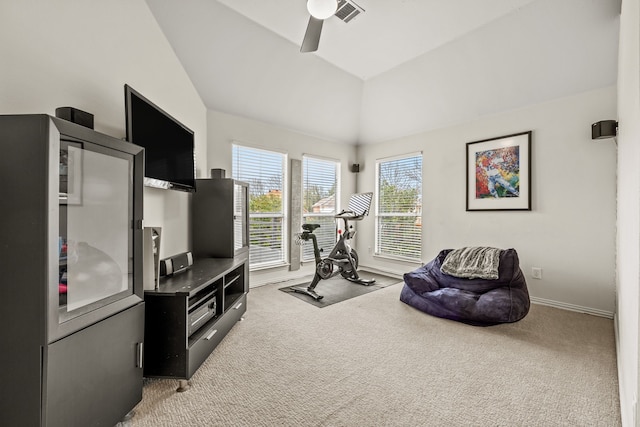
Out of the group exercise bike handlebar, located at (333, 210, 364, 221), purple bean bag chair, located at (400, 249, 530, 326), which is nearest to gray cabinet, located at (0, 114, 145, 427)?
purple bean bag chair, located at (400, 249, 530, 326)

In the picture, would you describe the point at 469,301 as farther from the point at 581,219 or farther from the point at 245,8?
the point at 245,8

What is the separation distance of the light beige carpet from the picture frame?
149cm

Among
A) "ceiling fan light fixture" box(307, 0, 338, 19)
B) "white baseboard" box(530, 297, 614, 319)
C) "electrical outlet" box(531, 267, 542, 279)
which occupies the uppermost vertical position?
"ceiling fan light fixture" box(307, 0, 338, 19)

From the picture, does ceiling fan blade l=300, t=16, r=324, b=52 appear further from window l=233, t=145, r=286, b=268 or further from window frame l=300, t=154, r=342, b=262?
window frame l=300, t=154, r=342, b=262

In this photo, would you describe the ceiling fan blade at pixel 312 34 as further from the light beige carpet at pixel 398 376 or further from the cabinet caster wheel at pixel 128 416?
the cabinet caster wheel at pixel 128 416

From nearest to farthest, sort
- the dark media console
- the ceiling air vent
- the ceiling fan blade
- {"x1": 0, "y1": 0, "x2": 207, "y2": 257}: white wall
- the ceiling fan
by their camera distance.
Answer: {"x1": 0, "y1": 0, "x2": 207, "y2": 257}: white wall
the dark media console
the ceiling fan
the ceiling fan blade
the ceiling air vent

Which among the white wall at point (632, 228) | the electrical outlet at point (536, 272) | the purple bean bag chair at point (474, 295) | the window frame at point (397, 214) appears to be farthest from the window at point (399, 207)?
the white wall at point (632, 228)

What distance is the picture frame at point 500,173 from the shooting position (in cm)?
350

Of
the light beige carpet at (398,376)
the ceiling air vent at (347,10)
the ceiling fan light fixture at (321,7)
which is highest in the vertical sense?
the ceiling air vent at (347,10)

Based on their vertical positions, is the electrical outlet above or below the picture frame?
below

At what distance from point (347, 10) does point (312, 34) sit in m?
0.68

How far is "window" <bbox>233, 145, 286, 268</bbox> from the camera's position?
4.05 meters

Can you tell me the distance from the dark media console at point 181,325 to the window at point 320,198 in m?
2.65

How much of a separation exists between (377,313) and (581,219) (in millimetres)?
2557
